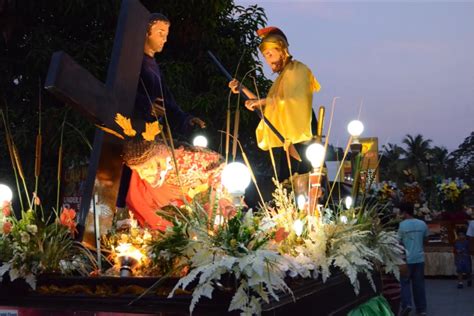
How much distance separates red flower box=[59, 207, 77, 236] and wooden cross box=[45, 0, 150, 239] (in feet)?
0.36

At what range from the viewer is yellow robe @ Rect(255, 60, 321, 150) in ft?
16.5

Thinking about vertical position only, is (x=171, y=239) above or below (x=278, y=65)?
below

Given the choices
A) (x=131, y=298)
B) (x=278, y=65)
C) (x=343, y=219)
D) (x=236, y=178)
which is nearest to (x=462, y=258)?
(x=278, y=65)

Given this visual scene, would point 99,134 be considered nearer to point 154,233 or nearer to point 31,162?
point 154,233

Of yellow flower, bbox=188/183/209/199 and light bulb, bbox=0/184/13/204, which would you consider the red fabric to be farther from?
light bulb, bbox=0/184/13/204

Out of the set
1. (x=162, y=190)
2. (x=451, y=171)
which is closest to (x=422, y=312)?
(x=162, y=190)

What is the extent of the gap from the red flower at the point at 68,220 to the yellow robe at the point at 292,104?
1.74 meters

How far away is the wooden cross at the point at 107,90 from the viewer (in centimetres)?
387

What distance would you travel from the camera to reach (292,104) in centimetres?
503

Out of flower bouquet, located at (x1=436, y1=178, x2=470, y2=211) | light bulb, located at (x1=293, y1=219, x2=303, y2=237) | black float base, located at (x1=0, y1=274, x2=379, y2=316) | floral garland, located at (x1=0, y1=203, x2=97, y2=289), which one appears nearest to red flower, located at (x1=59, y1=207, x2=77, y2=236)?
floral garland, located at (x1=0, y1=203, x2=97, y2=289)

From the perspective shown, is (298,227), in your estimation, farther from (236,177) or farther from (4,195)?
(4,195)

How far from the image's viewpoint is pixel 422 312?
369 inches

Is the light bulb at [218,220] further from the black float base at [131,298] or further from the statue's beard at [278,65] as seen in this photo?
the statue's beard at [278,65]

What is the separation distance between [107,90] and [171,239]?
155 centimetres
